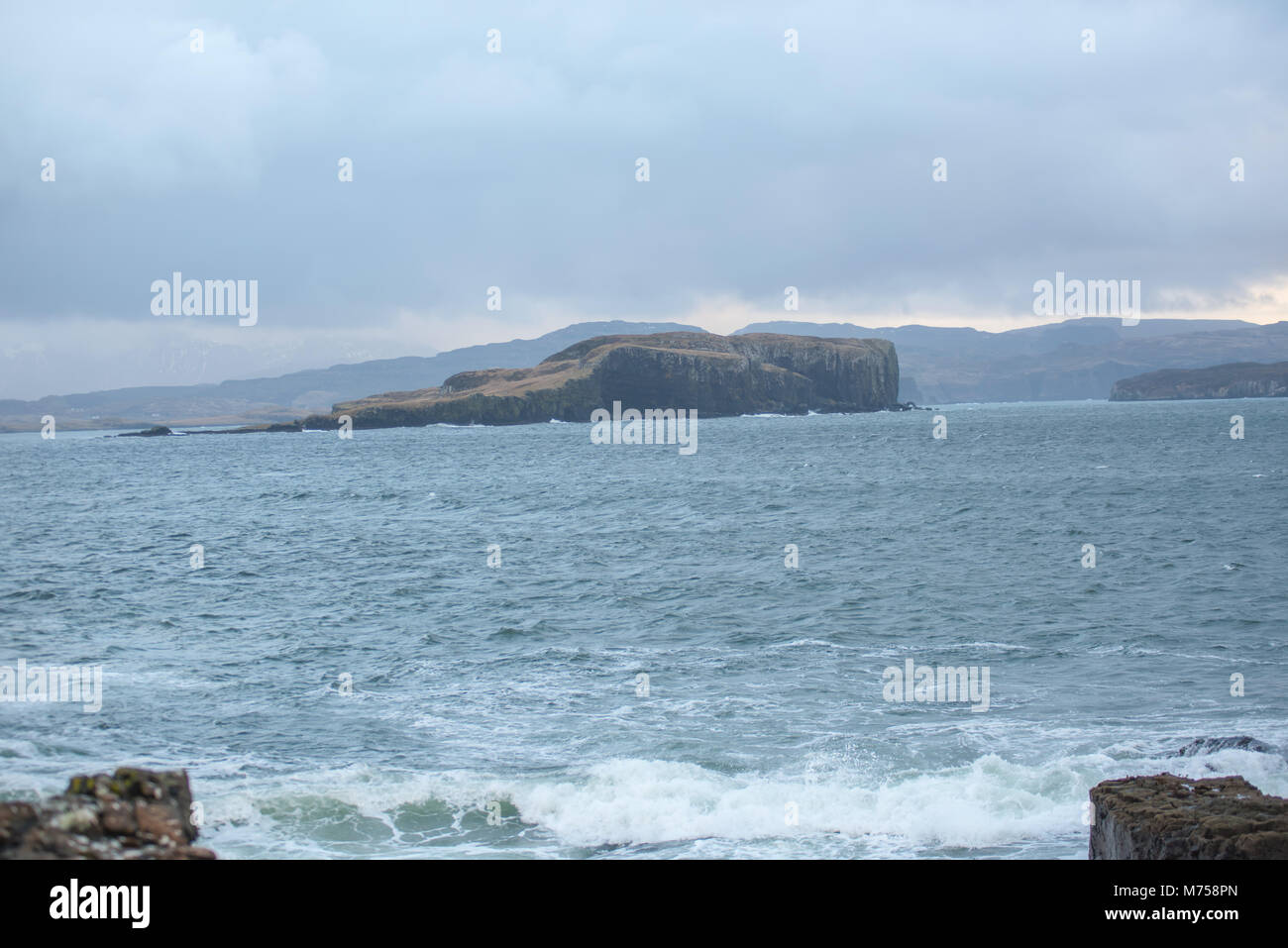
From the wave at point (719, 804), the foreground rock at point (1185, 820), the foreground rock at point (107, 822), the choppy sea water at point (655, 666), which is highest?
the foreground rock at point (107, 822)

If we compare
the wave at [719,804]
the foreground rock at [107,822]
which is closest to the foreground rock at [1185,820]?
the wave at [719,804]

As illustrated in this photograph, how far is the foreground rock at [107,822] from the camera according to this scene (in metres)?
5.73

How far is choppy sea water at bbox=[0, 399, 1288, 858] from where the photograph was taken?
16828mm

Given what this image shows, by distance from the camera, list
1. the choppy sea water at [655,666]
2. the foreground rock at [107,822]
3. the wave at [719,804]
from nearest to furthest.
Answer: the foreground rock at [107,822] < the wave at [719,804] < the choppy sea water at [655,666]

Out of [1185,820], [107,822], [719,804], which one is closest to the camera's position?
[107,822]

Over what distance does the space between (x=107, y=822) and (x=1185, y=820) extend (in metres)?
10.3

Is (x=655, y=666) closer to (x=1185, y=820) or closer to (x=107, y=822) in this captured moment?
(x=1185, y=820)

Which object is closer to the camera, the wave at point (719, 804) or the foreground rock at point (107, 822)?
the foreground rock at point (107, 822)

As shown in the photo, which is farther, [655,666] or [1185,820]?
[655,666]

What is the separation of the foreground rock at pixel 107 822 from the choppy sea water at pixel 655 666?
9567mm

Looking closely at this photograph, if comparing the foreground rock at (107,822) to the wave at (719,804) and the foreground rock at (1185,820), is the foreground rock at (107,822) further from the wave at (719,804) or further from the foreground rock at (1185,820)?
the wave at (719,804)

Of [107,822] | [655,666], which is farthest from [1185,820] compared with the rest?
[655,666]

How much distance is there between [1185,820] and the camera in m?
10.9

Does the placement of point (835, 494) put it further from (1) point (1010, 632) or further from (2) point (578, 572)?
(1) point (1010, 632)
